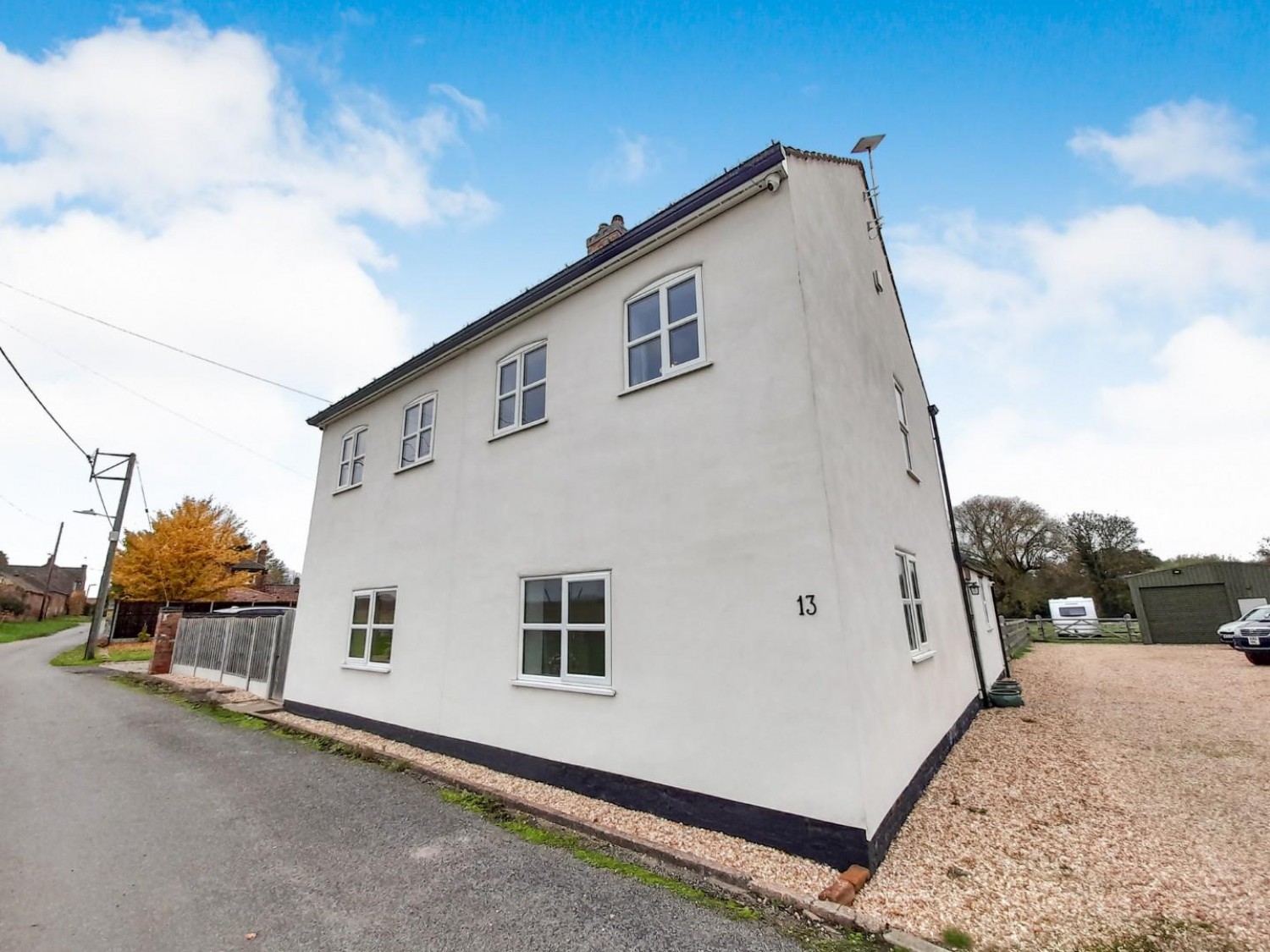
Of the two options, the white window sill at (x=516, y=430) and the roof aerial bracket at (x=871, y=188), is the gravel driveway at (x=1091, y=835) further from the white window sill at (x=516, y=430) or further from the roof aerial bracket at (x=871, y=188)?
the roof aerial bracket at (x=871, y=188)

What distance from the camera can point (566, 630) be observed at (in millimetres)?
6680

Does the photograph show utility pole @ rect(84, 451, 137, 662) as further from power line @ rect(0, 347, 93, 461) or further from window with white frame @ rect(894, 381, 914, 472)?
window with white frame @ rect(894, 381, 914, 472)

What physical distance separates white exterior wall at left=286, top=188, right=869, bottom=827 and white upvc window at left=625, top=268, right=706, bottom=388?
18cm

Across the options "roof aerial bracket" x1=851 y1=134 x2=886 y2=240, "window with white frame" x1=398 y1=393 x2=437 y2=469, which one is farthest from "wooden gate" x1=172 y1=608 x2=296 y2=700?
"roof aerial bracket" x1=851 y1=134 x2=886 y2=240

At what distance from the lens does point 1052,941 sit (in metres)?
3.38

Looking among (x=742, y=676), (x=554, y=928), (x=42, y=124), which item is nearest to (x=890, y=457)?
(x=742, y=676)

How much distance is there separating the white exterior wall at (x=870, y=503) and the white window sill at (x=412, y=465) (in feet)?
23.8

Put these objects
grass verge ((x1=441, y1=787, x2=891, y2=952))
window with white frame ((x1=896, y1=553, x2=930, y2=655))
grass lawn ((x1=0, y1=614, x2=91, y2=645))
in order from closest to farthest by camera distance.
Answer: grass verge ((x1=441, y1=787, x2=891, y2=952)) < window with white frame ((x1=896, y1=553, x2=930, y2=655)) < grass lawn ((x1=0, y1=614, x2=91, y2=645))

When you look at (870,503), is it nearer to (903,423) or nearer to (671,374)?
(671,374)

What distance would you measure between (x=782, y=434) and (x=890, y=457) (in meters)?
3.38

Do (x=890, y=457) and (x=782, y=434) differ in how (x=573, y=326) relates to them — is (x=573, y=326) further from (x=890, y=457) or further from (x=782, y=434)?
(x=890, y=457)

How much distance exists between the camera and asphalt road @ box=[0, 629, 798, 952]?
355cm

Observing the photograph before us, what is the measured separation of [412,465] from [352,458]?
2.99 meters

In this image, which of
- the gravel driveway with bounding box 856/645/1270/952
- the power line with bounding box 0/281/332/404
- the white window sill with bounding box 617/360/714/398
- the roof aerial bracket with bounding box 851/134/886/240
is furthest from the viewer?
the power line with bounding box 0/281/332/404
